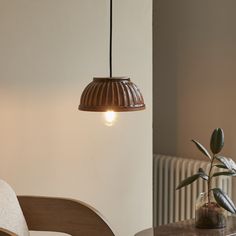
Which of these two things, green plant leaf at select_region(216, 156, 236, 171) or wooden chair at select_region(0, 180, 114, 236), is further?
green plant leaf at select_region(216, 156, 236, 171)

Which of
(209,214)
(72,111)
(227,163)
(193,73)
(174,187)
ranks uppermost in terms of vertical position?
(193,73)

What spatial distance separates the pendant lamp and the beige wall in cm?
169

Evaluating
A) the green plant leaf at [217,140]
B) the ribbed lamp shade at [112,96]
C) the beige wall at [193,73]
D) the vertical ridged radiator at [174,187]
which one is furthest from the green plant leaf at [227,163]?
the beige wall at [193,73]

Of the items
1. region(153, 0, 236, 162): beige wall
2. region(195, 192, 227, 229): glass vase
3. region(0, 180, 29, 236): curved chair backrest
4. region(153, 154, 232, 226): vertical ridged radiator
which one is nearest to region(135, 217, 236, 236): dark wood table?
region(195, 192, 227, 229): glass vase

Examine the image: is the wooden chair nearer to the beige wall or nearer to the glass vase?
the glass vase

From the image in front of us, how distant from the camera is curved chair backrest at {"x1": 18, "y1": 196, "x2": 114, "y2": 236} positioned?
2.17m

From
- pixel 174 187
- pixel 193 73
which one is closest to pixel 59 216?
pixel 174 187

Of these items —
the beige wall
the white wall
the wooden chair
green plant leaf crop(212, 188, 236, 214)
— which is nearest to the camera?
the wooden chair

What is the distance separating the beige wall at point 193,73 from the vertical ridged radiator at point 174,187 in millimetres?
152

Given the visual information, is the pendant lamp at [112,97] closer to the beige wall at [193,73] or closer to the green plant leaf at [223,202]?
the green plant leaf at [223,202]

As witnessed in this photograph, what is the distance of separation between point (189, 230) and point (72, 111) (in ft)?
2.66

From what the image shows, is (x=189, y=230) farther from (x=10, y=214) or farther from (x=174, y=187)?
(x=174, y=187)

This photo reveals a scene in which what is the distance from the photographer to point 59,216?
2.22m

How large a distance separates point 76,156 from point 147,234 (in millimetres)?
554
